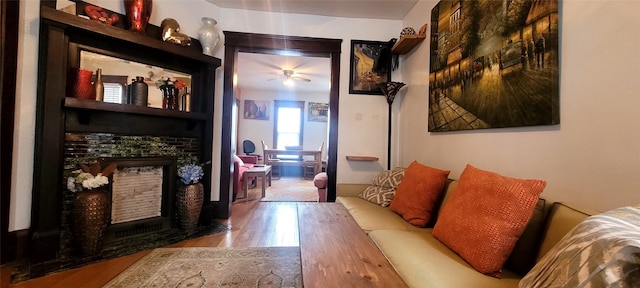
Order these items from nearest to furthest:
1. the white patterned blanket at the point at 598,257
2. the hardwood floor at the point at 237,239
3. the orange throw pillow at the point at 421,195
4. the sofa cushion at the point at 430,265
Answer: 1. the white patterned blanket at the point at 598,257
2. the sofa cushion at the point at 430,265
3. the hardwood floor at the point at 237,239
4. the orange throw pillow at the point at 421,195

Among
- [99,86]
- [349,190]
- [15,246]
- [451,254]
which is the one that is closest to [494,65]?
[451,254]

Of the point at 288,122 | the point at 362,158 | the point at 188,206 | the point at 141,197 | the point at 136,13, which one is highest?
the point at 136,13

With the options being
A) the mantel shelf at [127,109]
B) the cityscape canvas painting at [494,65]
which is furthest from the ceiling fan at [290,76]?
the cityscape canvas painting at [494,65]

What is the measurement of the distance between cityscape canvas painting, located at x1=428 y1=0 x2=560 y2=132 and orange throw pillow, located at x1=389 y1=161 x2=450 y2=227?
0.46m

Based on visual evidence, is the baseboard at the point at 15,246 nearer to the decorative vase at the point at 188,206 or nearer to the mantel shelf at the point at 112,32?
the decorative vase at the point at 188,206

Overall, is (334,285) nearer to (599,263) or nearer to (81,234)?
(599,263)

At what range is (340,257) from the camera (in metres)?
1.07

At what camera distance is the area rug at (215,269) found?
64.6 inches

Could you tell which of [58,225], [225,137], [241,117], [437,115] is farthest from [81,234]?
[241,117]

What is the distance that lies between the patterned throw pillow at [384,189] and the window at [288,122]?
494cm

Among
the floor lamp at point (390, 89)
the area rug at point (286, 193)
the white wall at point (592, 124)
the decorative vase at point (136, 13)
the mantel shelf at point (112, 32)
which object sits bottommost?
the area rug at point (286, 193)

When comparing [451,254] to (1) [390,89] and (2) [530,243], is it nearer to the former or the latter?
(2) [530,243]

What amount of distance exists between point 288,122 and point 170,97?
4840 millimetres

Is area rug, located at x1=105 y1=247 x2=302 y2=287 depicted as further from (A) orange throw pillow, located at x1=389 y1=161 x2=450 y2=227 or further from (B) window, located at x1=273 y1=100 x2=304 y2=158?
(B) window, located at x1=273 y1=100 x2=304 y2=158
